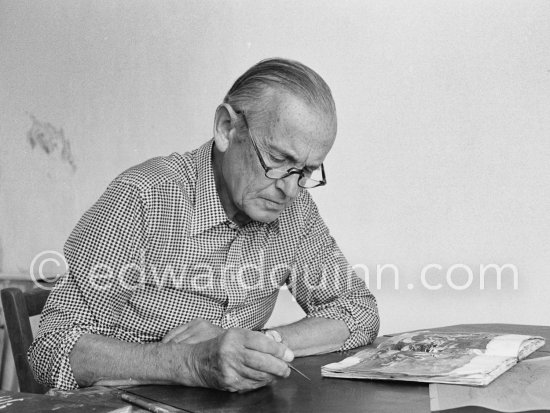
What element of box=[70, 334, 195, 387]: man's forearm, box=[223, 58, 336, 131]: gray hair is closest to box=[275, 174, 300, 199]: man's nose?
box=[223, 58, 336, 131]: gray hair

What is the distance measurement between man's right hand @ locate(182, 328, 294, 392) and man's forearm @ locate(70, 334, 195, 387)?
4 cm

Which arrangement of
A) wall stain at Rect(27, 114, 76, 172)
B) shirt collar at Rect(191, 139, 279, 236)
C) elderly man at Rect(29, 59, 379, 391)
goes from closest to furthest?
1. elderly man at Rect(29, 59, 379, 391)
2. shirt collar at Rect(191, 139, 279, 236)
3. wall stain at Rect(27, 114, 76, 172)

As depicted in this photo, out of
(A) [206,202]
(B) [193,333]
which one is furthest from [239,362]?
(A) [206,202]

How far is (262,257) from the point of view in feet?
5.72

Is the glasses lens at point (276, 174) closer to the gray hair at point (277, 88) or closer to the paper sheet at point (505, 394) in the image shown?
the gray hair at point (277, 88)

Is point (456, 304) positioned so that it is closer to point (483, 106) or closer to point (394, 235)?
point (394, 235)

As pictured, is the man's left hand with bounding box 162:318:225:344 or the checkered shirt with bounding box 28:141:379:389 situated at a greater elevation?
the checkered shirt with bounding box 28:141:379:389

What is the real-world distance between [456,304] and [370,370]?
5.40 ft

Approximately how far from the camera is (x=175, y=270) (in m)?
1.59

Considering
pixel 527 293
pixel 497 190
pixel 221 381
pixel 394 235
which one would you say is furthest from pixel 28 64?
pixel 221 381

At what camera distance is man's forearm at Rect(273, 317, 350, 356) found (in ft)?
5.25

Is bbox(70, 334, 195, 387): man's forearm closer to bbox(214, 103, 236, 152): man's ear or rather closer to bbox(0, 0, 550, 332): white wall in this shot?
bbox(214, 103, 236, 152): man's ear

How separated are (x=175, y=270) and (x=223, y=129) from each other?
12.6 inches
